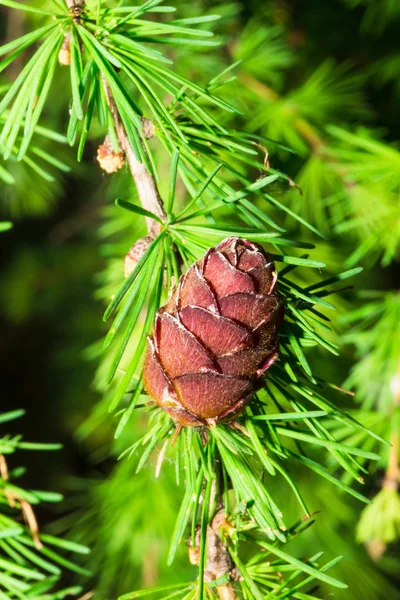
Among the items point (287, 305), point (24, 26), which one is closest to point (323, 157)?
point (287, 305)

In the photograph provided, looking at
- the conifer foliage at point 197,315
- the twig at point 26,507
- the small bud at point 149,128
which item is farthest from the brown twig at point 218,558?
the small bud at point 149,128

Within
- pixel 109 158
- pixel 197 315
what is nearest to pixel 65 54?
pixel 109 158

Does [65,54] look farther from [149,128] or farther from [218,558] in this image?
[218,558]

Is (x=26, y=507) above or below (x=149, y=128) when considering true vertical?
below

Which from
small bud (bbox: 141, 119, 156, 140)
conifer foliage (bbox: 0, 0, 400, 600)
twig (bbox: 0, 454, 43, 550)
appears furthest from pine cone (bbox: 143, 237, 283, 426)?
twig (bbox: 0, 454, 43, 550)

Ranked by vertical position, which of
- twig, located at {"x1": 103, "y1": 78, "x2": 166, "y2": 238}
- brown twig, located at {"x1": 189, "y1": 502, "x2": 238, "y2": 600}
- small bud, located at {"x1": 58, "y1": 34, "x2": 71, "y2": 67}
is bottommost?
brown twig, located at {"x1": 189, "y1": 502, "x2": 238, "y2": 600}

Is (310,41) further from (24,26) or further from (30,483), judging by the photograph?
(30,483)

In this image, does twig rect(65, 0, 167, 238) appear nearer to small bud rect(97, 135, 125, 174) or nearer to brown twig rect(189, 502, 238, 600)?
small bud rect(97, 135, 125, 174)

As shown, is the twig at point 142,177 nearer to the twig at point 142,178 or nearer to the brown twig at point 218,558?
the twig at point 142,178
